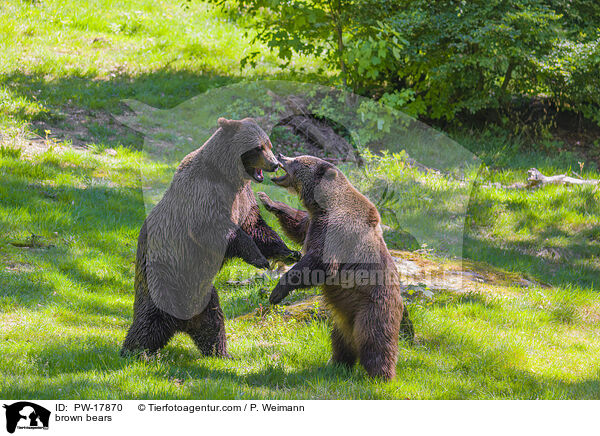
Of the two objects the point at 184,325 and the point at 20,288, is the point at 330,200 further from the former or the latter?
the point at 20,288

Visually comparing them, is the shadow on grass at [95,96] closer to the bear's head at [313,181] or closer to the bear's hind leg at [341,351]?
the bear's head at [313,181]

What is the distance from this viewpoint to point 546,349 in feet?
19.2

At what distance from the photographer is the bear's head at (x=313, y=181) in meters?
5.07

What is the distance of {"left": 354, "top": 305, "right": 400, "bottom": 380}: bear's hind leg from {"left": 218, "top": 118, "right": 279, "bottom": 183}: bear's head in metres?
1.50

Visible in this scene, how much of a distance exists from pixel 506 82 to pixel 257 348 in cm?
985

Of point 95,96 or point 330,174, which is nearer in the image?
point 330,174

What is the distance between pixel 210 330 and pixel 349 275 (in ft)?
4.55

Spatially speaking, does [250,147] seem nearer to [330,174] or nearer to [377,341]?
[330,174]

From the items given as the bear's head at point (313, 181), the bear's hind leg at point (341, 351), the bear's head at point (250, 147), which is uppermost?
the bear's head at point (250, 147)

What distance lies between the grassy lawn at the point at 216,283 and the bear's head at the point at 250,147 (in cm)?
171

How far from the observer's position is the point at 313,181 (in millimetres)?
5164

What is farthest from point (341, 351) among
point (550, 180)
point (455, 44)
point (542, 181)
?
point (455, 44)

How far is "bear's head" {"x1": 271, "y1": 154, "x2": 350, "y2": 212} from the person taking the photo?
5070 mm
